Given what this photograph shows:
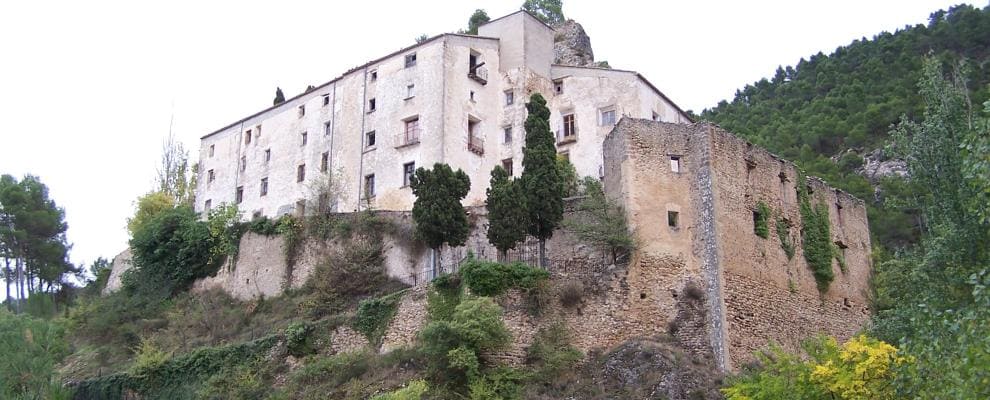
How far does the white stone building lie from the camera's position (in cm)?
Answer: 4072

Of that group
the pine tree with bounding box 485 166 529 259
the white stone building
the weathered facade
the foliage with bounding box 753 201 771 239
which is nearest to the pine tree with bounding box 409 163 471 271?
the pine tree with bounding box 485 166 529 259

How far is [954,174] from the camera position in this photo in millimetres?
23312

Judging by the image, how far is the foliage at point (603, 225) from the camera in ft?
96.8

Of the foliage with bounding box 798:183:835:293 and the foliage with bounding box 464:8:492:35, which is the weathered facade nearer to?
the foliage with bounding box 798:183:835:293

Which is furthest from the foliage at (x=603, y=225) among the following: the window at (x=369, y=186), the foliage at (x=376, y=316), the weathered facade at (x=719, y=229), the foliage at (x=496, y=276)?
the window at (x=369, y=186)

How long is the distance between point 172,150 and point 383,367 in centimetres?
3509

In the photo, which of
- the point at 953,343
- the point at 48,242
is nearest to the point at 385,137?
the point at 48,242

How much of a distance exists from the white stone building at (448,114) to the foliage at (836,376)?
1814 cm

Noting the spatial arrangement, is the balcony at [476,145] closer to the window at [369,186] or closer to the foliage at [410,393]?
the window at [369,186]

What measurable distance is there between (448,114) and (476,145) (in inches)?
69.7

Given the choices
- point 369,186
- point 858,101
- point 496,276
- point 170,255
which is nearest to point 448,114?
point 369,186

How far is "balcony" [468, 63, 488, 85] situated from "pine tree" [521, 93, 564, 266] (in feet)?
35.0

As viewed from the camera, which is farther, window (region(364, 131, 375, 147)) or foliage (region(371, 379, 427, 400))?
window (region(364, 131, 375, 147))

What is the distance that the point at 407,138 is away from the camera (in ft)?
135
